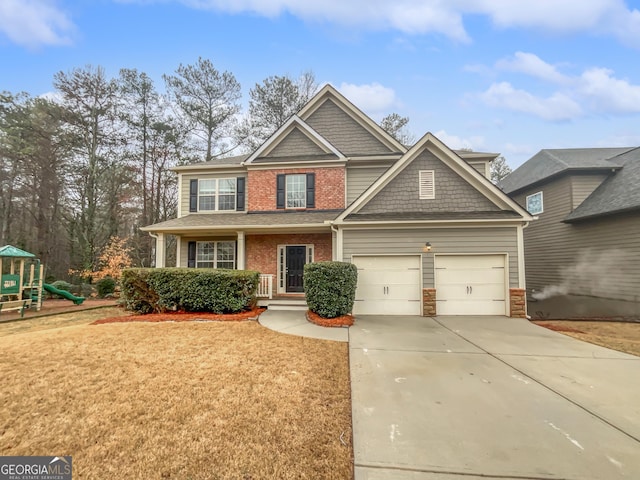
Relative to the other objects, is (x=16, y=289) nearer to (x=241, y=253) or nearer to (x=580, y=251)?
(x=241, y=253)

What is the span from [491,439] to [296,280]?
30.7 feet

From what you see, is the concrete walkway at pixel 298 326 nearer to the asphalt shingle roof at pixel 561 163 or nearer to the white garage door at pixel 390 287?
the white garage door at pixel 390 287

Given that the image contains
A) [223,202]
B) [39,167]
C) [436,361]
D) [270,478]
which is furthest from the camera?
[39,167]

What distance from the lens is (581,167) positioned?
39.8 feet

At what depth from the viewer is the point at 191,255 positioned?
40.4ft

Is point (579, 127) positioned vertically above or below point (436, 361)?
above

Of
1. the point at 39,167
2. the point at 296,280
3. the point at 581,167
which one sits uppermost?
the point at 39,167

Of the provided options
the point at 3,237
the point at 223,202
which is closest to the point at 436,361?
the point at 223,202

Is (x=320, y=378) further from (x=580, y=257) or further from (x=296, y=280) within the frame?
(x=580, y=257)

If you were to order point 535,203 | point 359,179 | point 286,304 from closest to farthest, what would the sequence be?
point 286,304, point 359,179, point 535,203

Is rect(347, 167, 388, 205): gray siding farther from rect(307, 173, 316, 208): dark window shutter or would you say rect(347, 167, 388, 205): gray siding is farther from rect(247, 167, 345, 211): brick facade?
rect(307, 173, 316, 208): dark window shutter

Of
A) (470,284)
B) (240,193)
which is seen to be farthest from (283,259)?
(470,284)

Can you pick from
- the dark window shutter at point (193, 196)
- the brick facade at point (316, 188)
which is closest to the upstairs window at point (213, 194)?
the dark window shutter at point (193, 196)

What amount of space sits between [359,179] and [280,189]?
11.4 feet
